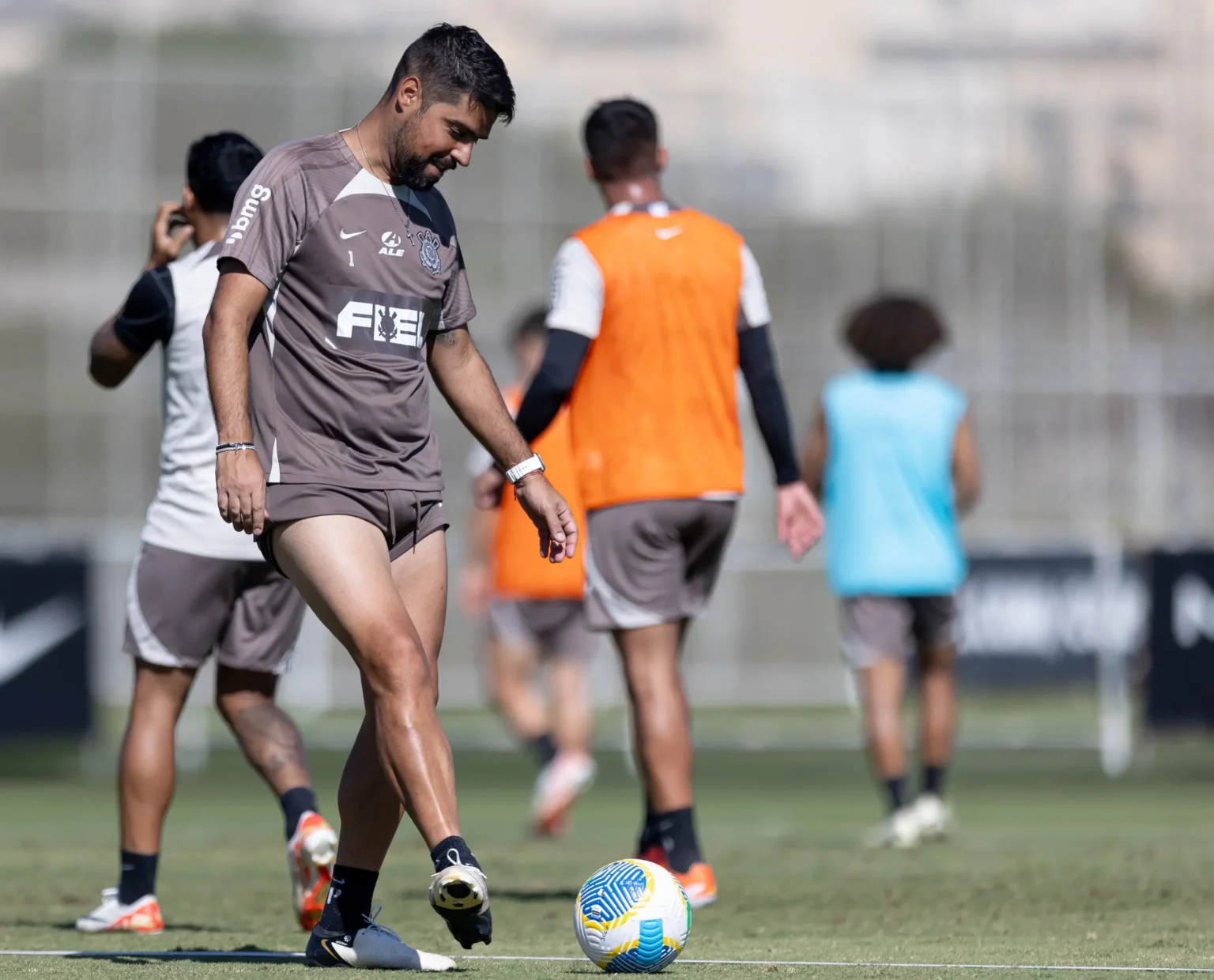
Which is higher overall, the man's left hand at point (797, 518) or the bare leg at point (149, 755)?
the man's left hand at point (797, 518)

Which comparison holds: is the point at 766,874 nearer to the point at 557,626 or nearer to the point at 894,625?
the point at 894,625

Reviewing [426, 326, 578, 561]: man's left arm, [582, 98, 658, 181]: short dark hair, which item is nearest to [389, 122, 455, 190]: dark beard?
[426, 326, 578, 561]: man's left arm

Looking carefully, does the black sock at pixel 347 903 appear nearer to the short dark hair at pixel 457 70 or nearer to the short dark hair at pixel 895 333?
the short dark hair at pixel 457 70

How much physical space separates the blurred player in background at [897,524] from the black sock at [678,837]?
2445mm

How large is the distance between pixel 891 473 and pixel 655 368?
2.63 meters

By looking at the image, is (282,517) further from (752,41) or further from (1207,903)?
(752,41)

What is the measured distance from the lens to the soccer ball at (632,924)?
16.8 feet

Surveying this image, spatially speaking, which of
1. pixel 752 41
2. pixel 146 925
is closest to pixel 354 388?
pixel 146 925

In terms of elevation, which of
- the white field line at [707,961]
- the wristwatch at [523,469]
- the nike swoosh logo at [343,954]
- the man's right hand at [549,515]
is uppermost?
the wristwatch at [523,469]

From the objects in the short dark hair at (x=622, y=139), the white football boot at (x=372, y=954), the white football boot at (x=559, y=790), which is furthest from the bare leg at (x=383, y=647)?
the white football boot at (x=559, y=790)

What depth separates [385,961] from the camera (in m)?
5.22

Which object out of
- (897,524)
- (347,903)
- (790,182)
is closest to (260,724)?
(347,903)

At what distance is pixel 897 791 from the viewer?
939cm

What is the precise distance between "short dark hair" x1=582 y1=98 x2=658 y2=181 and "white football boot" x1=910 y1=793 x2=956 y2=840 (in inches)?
126
